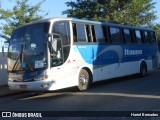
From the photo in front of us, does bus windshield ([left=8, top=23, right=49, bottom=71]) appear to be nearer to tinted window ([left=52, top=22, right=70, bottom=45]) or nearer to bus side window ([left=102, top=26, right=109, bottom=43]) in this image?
tinted window ([left=52, top=22, right=70, bottom=45])

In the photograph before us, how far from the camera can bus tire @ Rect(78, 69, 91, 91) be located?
15.0 meters

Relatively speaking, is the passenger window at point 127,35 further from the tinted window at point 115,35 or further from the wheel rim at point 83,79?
the wheel rim at point 83,79

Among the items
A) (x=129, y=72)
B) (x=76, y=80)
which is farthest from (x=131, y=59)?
(x=76, y=80)

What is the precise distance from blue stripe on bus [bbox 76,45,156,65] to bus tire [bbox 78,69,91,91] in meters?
0.58

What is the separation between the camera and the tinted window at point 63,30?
14.0 metres

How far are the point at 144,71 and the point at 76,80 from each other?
7947 millimetres

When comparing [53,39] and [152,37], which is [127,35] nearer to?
[152,37]

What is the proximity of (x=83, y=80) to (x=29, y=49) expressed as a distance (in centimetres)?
288

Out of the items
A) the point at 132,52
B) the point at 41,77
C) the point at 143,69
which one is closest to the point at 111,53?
the point at 132,52

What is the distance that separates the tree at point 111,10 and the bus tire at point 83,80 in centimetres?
1479

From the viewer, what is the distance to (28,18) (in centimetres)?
2123

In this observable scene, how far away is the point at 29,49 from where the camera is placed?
13.8m

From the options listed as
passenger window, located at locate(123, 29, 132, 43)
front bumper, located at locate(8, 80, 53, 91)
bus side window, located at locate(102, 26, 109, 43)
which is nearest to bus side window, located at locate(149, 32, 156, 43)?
passenger window, located at locate(123, 29, 132, 43)

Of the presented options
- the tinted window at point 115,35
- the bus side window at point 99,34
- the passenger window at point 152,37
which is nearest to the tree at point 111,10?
the passenger window at point 152,37
